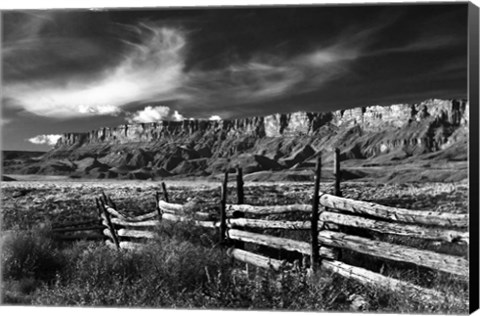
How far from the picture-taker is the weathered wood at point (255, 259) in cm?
830

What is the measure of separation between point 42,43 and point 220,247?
354cm

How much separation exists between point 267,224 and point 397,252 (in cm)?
191

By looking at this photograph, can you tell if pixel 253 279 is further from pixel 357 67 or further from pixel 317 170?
pixel 357 67

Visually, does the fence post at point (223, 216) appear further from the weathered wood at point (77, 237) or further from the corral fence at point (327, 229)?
the weathered wood at point (77, 237)

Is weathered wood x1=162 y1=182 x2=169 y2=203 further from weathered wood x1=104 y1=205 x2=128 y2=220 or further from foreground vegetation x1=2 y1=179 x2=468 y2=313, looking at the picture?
weathered wood x1=104 y1=205 x2=128 y2=220

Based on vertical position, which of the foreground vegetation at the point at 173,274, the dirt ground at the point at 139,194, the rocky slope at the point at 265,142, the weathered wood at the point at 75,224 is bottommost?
the foreground vegetation at the point at 173,274

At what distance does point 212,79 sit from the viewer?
8648 mm

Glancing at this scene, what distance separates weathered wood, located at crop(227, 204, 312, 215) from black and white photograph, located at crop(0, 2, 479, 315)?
3 cm

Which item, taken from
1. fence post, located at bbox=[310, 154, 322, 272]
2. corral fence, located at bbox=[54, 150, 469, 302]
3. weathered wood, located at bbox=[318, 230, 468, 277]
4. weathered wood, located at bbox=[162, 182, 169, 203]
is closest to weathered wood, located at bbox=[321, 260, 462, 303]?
corral fence, located at bbox=[54, 150, 469, 302]

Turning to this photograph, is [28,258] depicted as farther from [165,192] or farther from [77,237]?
[165,192]

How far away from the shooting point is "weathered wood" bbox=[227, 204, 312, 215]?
8.20m

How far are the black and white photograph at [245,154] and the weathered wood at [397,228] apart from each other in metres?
0.03

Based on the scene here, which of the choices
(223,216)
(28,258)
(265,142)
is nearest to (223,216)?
(223,216)

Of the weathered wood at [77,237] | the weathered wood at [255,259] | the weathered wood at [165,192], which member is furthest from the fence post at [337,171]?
the weathered wood at [77,237]
